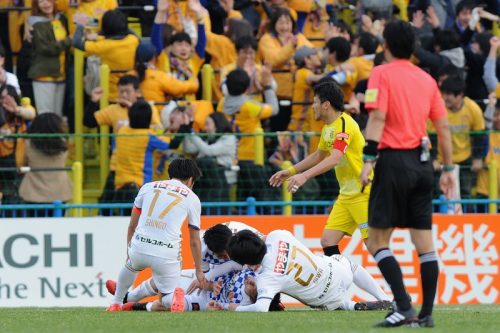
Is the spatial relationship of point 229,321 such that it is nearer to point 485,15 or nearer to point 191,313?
point 191,313

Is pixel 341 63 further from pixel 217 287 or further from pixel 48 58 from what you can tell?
pixel 217 287

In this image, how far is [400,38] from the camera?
10188mm

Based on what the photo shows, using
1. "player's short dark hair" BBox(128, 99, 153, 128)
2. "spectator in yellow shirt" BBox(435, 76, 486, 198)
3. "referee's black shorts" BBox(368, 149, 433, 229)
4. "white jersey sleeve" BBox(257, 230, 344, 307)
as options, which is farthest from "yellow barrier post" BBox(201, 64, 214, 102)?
"referee's black shorts" BBox(368, 149, 433, 229)

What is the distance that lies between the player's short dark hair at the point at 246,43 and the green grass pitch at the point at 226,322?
613 cm

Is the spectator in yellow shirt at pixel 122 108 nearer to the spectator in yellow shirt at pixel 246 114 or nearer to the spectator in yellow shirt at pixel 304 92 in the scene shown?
the spectator in yellow shirt at pixel 246 114

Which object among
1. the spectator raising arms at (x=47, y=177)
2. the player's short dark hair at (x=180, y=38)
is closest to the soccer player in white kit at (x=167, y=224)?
the spectator raising arms at (x=47, y=177)

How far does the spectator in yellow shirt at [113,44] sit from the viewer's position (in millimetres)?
18344

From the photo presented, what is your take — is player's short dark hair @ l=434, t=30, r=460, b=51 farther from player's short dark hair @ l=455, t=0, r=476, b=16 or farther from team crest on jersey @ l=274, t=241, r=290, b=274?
team crest on jersey @ l=274, t=241, r=290, b=274

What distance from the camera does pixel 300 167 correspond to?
13195 millimetres

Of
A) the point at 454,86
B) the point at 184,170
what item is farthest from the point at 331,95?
the point at 454,86

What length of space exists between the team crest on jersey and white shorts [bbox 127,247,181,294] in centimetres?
109

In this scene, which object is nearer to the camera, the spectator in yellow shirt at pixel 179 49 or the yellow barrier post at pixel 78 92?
the spectator in yellow shirt at pixel 179 49

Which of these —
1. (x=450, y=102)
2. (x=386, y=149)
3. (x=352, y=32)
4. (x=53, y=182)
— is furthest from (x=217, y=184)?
(x=386, y=149)

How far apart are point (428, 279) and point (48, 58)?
30.8 feet
